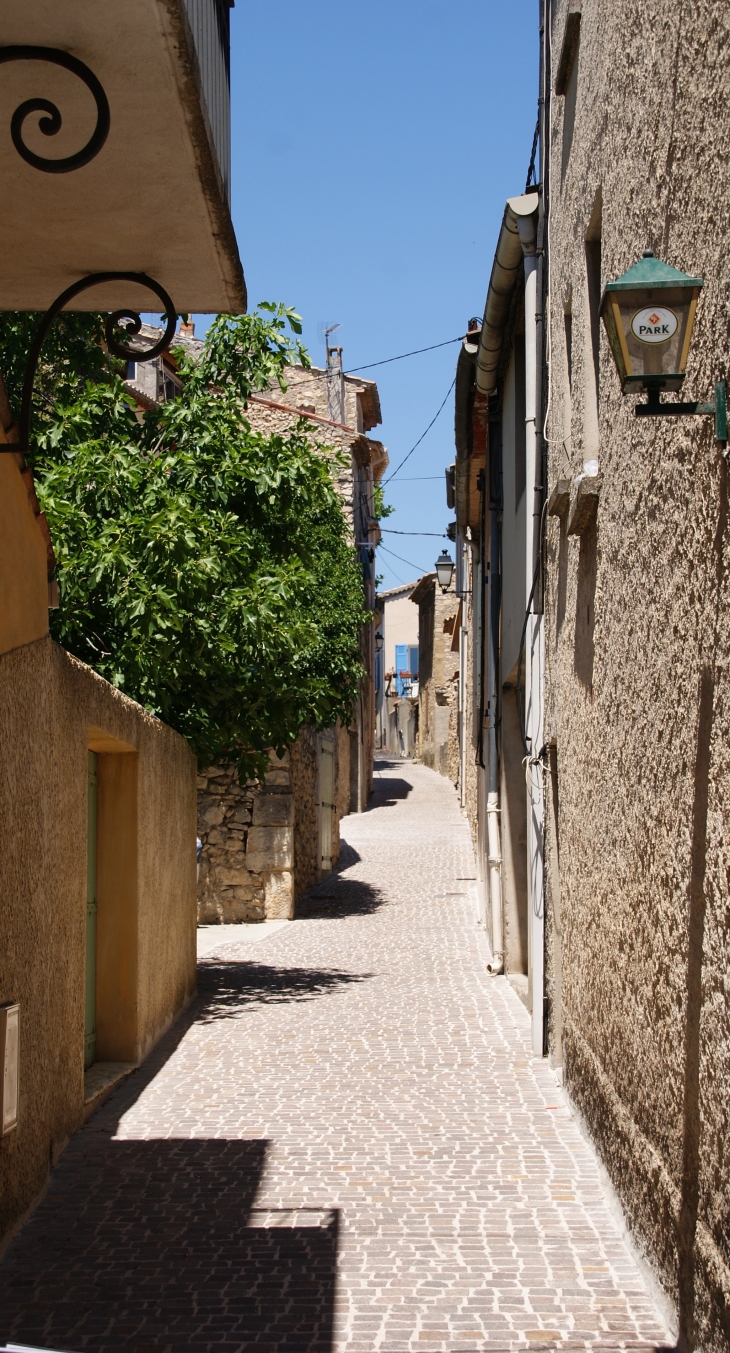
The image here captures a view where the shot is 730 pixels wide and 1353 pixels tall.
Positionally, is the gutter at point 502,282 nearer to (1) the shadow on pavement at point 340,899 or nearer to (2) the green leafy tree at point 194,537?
(2) the green leafy tree at point 194,537

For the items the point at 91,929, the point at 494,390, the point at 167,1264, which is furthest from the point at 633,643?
the point at 494,390

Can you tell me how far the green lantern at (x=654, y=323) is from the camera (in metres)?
3.44

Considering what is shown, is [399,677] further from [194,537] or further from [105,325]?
[105,325]

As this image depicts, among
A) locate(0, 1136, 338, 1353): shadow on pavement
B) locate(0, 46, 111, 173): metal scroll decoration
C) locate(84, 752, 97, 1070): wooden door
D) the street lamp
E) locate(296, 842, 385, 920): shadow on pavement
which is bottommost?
locate(0, 1136, 338, 1353): shadow on pavement

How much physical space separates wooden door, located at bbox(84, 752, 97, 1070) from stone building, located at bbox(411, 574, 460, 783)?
28314 mm

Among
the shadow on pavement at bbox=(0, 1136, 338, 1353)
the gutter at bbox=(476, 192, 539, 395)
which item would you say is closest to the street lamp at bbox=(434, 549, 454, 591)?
the gutter at bbox=(476, 192, 539, 395)

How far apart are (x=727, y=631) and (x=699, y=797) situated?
22.4 inches

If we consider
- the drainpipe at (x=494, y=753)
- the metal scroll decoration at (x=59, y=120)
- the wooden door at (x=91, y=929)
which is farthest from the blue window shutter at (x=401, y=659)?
the metal scroll decoration at (x=59, y=120)

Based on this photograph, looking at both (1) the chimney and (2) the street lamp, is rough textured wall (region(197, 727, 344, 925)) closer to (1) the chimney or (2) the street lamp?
(2) the street lamp

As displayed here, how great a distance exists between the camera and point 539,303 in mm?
8977

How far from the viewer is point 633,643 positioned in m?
4.83

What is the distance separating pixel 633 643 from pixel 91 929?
4097 mm

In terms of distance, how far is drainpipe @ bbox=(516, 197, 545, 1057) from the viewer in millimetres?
8398

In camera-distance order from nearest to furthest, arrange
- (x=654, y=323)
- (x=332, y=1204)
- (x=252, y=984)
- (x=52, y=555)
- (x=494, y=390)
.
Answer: (x=654, y=323)
(x=332, y=1204)
(x=52, y=555)
(x=252, y=984)
(x=494, y=390)
